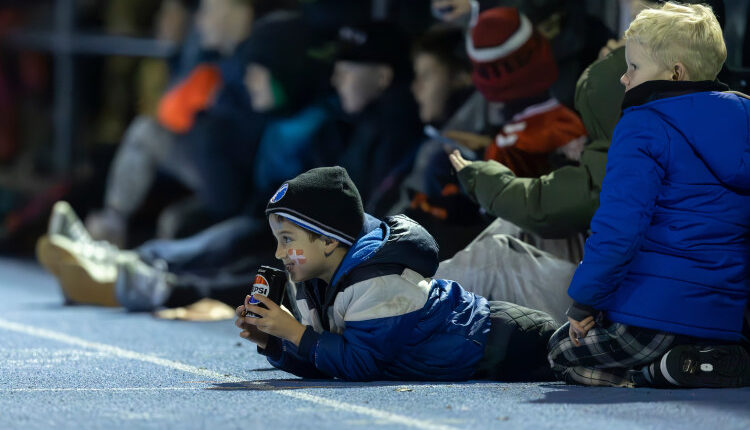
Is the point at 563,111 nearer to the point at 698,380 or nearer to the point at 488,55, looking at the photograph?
the point at 488,55

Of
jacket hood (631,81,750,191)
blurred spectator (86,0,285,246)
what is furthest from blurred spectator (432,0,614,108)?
blurred spectator (86,0,285,246)

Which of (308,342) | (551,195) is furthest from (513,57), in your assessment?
(308,342)

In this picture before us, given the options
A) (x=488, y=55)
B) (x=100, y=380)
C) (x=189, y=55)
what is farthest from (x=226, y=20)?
(x=100, y=380)

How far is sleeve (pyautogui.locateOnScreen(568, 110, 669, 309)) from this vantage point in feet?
12.4

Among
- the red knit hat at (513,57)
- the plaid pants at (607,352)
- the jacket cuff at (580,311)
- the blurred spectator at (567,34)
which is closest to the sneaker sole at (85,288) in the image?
the red knit hat at (513,57)

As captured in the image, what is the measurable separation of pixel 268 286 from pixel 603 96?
4.80 ft

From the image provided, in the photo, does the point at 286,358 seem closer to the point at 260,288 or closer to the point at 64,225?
the point at 260,288

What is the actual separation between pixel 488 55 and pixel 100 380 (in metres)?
2.41

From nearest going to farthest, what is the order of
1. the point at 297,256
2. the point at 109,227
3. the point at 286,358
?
the point at 297,256
the point at 286,358
the point at 109,227

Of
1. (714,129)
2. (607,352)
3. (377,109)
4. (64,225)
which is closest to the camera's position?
(714,129)

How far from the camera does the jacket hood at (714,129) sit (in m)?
3.89

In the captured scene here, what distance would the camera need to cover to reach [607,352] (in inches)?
158

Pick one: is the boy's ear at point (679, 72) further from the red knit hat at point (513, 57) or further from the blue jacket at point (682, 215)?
the red knit hat at point (513, 57)

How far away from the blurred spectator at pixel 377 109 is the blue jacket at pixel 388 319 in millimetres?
2436
